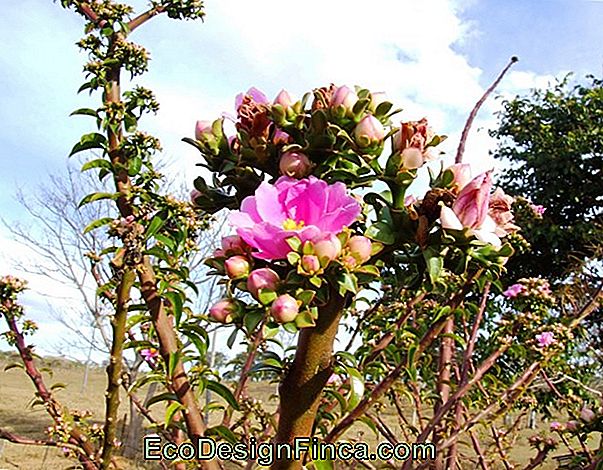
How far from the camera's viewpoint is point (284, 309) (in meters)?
0.60

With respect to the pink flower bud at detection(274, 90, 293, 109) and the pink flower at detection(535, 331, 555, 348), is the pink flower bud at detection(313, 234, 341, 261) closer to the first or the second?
the pink flower bud at detection(274, 90, 293, 109)

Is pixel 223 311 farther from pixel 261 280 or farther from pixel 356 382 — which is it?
pixel 356 382

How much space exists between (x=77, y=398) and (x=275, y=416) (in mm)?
17644

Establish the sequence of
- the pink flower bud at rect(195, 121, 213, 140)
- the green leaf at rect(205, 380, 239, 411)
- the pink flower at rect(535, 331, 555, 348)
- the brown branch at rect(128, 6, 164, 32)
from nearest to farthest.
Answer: the pink flower bud at rect(195, 121, 213, 140) < the green leaf at rect(205, 380, 239, 411) < the brown branch at rect(128, 6, 164, 32) < the pink flower at rect(535, 331, 555, 348)

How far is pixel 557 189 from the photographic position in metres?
9.41

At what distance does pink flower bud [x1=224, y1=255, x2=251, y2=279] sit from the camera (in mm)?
654

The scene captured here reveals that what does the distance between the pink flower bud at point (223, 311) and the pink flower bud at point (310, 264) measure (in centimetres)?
13

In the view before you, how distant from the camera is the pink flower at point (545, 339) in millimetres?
1700

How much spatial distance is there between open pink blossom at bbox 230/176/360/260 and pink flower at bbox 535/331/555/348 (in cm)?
129

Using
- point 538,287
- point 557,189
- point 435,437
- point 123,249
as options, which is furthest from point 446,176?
Answer: point 557,189

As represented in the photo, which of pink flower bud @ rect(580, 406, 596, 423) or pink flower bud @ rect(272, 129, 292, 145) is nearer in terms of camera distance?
pink flower bud @ rect(272, 129, 292, 145)

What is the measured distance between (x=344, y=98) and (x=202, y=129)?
0.22m

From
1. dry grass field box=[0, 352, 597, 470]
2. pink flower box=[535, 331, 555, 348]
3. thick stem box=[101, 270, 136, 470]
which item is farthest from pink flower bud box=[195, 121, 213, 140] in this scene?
dry grass field box=[0, 352, 597, 470]

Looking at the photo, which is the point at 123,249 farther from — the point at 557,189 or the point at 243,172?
the point at 557,189
